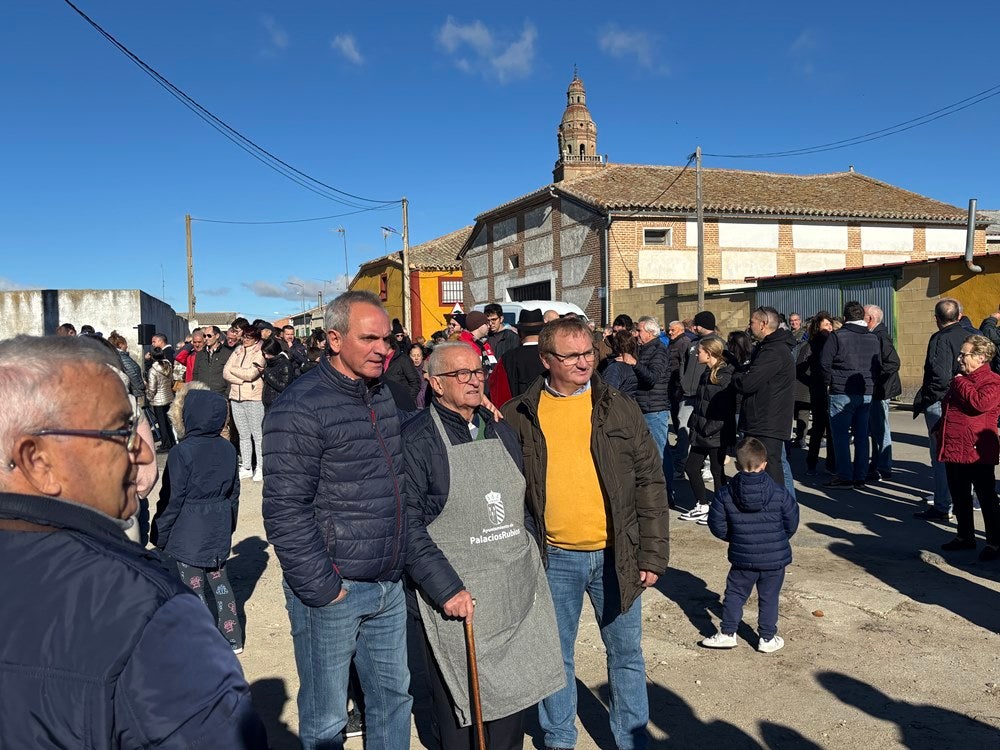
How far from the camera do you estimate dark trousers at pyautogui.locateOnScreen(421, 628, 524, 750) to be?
2.96m

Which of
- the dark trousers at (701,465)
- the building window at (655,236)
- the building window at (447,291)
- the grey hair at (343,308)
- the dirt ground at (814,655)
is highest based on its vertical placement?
the building window at (655,236)

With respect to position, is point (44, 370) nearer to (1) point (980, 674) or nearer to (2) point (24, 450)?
(2) point (24, 450)

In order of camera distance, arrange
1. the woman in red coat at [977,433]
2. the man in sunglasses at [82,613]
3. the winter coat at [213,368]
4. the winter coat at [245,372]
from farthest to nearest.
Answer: the winter coat at [213,368] → the winter coat at [245,372] → the woman in red coat at [977,433] → the man in sunglasses at [82,613]

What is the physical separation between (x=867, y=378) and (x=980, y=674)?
189 inches

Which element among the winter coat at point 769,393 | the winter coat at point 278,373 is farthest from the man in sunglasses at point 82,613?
the winter coat at point 278,373

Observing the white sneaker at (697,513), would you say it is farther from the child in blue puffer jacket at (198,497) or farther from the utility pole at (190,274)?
the utility pole at (190,274)

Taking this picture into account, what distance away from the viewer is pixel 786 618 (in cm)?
496

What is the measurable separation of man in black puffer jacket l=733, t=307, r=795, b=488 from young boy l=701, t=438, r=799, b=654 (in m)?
1.72

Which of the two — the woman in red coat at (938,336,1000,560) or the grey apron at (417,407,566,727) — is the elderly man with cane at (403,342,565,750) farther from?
the woman in red coat at (938,336,1000,560)

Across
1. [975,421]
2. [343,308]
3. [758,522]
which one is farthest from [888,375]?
[343,308]

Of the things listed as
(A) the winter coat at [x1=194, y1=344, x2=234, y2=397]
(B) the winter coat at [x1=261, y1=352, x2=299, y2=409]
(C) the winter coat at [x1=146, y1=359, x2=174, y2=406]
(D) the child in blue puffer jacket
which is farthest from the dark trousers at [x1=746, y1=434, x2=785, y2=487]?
(C) the winter coat at [x1=146, y1=359, x2=174, y2=406]

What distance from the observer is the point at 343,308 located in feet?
9.96

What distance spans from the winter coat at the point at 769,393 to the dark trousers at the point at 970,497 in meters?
1.28

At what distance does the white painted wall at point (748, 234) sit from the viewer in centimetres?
2697
